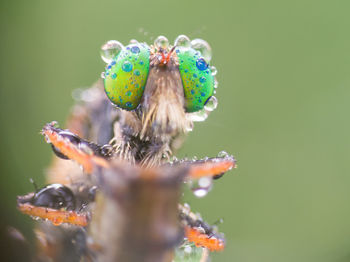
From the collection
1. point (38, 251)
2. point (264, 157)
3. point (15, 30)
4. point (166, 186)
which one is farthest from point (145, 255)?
point (15, 30)

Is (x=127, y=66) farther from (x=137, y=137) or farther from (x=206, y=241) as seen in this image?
(x=206, y=241)

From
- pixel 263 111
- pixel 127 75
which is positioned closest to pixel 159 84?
pixel 127 75

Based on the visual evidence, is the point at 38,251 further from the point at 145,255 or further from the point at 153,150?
the point at 145,255

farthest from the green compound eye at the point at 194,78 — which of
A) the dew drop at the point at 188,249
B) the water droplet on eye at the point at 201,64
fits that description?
the dew drop at the point at 188,249

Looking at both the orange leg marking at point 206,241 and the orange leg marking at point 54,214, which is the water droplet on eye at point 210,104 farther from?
the orange leg marking at point 54,214

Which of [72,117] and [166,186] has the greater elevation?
[72,117]

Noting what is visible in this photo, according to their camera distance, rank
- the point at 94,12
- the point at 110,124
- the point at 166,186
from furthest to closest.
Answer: the point at 94,12 → the point at 110,124 → the point at 166,186

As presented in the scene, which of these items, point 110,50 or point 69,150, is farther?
point 110,50
